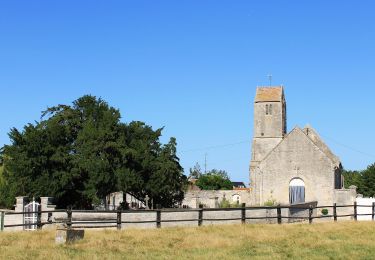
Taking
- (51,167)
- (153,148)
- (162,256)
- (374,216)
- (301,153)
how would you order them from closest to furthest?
1. (162,256)
2. (374,216)
3. (51,167)
4. (153,148)
5. (301,153)

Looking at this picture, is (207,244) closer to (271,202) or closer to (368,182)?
(271,202)

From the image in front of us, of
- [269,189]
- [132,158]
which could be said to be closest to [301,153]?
[269,189]

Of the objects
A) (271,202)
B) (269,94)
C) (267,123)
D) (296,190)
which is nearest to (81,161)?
(271,202)

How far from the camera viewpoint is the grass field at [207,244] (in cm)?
1977

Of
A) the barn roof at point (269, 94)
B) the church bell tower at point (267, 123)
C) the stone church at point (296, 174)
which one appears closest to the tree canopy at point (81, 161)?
the stone church at point (296, 174)

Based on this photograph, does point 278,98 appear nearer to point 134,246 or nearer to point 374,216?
point 374,216

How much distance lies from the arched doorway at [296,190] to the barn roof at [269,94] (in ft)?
59.6

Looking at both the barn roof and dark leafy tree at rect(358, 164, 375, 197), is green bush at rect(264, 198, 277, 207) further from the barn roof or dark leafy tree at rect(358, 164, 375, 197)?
dark leafy tree at rect(358, 164, 375, 197)

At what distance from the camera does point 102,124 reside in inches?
2050

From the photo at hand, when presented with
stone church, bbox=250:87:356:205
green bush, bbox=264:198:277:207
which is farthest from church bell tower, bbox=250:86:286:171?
green bush, bbox=264:198:277:207

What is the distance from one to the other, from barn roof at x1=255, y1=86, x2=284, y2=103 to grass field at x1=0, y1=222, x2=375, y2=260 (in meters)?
55.3

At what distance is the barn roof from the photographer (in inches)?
3268

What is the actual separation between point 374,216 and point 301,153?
28400mm

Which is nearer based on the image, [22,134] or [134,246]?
[134,246]
